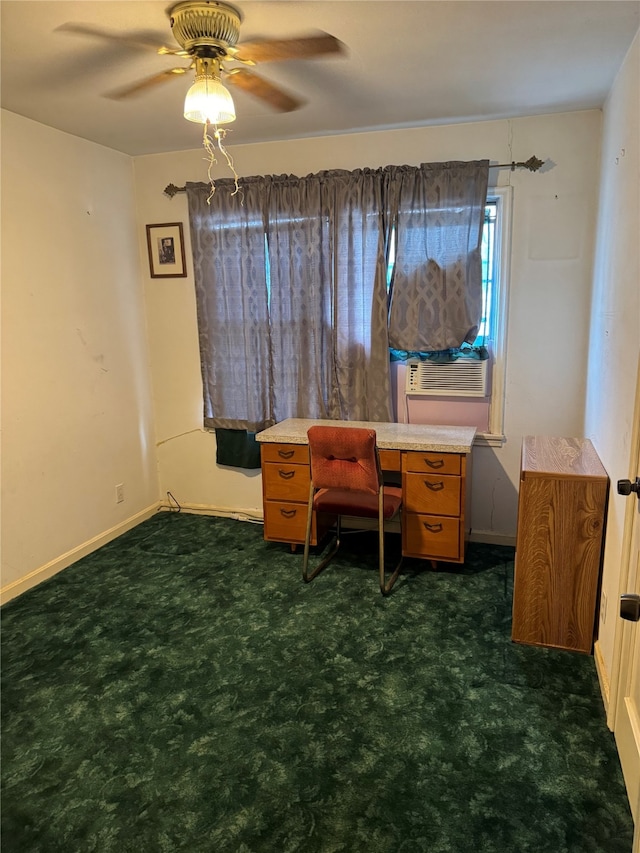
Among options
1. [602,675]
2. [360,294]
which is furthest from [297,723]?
[360,294]

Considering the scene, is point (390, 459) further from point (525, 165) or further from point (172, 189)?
point (172, 189)

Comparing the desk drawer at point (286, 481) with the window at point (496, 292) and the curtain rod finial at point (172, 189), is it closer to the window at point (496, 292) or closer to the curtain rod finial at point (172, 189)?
the window at point (496, 292)

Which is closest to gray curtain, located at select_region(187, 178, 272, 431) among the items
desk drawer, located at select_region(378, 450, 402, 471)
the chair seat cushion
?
the chair seat cushion

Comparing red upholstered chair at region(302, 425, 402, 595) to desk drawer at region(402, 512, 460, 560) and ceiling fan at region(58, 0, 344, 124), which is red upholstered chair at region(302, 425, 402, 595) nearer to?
desk drawer at region(402, 512, 460, 560)

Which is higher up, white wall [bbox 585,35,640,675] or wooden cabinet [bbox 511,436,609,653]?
white wall [bbox 585,35,640,675]

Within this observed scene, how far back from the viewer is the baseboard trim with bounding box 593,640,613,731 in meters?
1.99

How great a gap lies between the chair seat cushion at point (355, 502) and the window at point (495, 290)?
781mm

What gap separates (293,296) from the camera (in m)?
3.51

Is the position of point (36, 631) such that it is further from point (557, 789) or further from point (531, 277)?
point (531, 277)

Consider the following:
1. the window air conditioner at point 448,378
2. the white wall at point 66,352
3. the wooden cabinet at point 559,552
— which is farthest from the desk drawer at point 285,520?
the wooden cabinet at point 559,552

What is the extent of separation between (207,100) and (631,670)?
2.37 metres

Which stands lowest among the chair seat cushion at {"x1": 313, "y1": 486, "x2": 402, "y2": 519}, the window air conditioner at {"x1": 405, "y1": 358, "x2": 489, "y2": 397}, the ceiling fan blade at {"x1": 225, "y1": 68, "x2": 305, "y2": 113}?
the chair seat cushion at {"x1": 313, "y1": 486, "x2": 402, "y2": 519}

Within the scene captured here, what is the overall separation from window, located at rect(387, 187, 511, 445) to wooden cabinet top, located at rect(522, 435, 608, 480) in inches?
20.1

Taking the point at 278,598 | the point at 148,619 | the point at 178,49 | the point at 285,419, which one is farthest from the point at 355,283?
the point at 148,619
